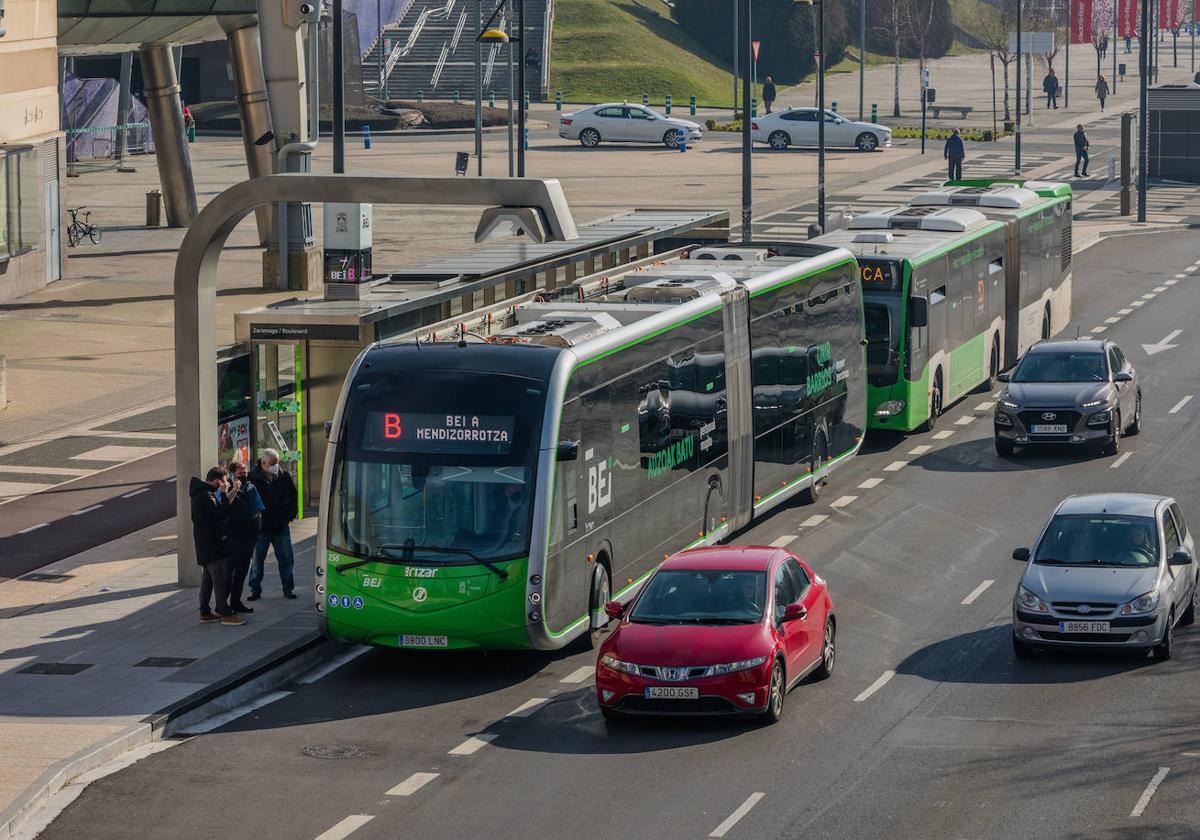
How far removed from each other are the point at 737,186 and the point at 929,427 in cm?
3221

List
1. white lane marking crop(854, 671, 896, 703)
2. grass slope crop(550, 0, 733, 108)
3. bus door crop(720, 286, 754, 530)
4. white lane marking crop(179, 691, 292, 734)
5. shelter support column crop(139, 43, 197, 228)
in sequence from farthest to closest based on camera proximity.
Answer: grass slope crop(550, 0, 733, 108) < shelter support column crop(139, 43, 197, 228) < bus door crop(720, 286, 754, 530) < white lane marking crop(854, 671, 896, 703) < white lane marking crop(179, 691, 292, 734)

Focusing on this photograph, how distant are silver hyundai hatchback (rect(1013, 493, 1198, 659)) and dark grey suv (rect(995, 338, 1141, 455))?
9116 mm

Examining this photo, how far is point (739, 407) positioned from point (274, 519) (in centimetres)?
611

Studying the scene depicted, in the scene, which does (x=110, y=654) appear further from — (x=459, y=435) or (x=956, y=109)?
(x=956, y=109)

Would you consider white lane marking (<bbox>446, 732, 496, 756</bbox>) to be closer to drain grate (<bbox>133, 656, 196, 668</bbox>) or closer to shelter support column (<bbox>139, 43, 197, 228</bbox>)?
drain grate (<bbox>133, 656, 196, 668</bbox>)

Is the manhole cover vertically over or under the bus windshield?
under

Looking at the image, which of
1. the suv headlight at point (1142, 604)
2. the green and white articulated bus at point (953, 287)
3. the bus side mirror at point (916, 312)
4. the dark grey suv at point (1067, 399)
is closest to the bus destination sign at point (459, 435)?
the suv headlight at point (1142, 604)

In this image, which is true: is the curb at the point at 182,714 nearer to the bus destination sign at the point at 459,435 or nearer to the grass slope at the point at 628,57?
the bus destination sign at the point at 459,435

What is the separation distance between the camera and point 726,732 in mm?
17453

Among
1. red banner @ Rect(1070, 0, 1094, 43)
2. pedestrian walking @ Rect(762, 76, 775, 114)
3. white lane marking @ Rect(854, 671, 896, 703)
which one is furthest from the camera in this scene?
red banner @ Rect(1070, 0, 1094, 43)

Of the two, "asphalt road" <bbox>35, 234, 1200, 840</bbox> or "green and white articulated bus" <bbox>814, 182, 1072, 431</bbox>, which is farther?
"green and white articulated bus" <bbox>814, 182, 1072, 431</bbox>

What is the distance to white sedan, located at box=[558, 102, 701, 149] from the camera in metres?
79.4

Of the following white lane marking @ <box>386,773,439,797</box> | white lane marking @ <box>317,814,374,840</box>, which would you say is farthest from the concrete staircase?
white lane marking @ <box>317,814,374,840</box>

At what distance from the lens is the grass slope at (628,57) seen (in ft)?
326
